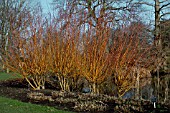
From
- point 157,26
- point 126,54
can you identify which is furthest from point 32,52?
point 157,26

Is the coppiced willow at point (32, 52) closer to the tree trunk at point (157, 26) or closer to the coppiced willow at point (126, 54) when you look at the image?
the coppiced willow at point (126, 54)

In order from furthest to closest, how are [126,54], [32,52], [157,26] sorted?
1. [157,26]
2. [32,52]
3. [126,54]

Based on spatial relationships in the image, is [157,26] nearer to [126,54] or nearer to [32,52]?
[126,54]

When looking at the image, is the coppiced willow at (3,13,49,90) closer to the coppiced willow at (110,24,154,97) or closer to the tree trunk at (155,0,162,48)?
the coppiced willow at (110,24,154,97)

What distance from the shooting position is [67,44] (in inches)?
436

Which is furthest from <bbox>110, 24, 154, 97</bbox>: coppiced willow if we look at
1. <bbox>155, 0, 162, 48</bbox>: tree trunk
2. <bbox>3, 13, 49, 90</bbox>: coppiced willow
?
<bbox>3, 13, 49, 90</bbox>: coppiced willow

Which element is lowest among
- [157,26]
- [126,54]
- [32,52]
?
[126,54]

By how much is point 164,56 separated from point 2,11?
84.0 feet

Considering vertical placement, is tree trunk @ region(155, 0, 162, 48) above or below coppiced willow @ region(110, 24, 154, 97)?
above

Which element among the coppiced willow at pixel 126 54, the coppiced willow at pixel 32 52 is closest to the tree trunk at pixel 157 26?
the coppiced willow at pixel 126 54

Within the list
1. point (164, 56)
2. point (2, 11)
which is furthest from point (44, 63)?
point (2, 11)

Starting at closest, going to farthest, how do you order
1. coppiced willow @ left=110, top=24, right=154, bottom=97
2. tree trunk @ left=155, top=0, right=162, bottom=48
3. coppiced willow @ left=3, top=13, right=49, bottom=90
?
coppiced willow @ left=110, top=24, right=154, bottom=97 < coppiced willow @ left=3, top=13, right=49, bottom=90 < tree trunk @ left=155, top=0, right=162, bottom=48

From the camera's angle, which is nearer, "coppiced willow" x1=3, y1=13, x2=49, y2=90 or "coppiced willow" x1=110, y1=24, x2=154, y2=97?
"coppiced willow" x1=110, y1=24, x2=154, y2=97

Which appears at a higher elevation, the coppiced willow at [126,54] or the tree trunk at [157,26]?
the tree trunk at [157,26]
